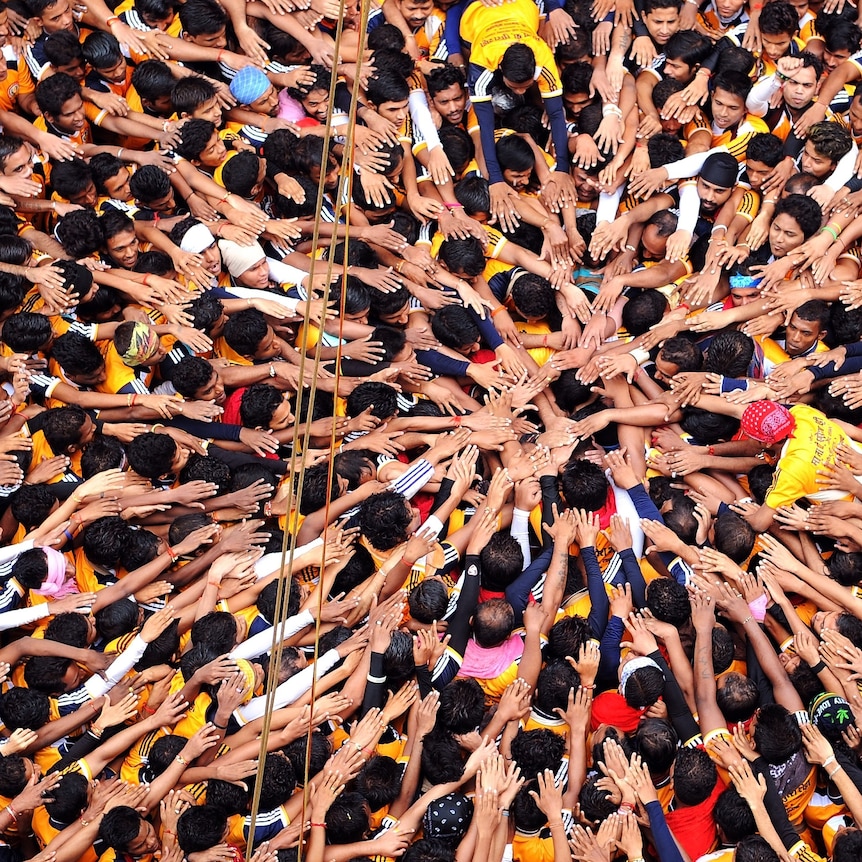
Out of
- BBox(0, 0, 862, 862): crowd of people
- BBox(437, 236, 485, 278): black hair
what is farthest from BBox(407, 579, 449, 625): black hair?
BBox(437, 236, 485, 278): black hair

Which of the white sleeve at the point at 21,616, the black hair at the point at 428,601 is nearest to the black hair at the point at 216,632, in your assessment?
the white sleeve at the point at 21,616

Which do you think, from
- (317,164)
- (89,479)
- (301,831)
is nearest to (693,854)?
(301,831)

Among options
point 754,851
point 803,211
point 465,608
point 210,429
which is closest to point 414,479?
point 465,608

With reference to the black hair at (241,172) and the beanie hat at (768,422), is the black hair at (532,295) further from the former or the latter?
the black hair at (241,172)

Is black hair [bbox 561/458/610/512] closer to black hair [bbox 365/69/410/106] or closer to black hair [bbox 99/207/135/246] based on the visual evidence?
black hair [bbox 365/69/410/106]

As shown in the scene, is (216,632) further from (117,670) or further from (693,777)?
(693,777)

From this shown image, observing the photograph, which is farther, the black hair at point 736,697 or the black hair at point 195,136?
the black hair at point 195,136
